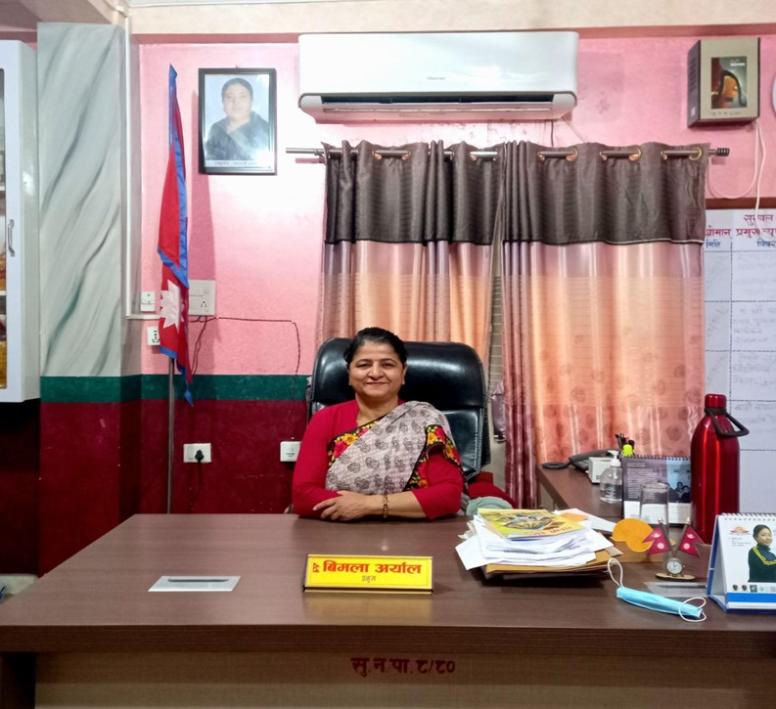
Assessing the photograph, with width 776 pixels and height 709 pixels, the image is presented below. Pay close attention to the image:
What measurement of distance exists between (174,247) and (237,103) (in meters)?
0.70

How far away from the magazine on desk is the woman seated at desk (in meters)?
0.69

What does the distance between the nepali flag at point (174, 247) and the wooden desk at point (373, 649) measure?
64.8 inches

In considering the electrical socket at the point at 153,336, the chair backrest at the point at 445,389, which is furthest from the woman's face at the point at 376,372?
the electrical socket at the point at 153,336

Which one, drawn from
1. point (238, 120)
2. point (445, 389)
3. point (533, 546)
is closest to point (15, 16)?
point (238, 120)

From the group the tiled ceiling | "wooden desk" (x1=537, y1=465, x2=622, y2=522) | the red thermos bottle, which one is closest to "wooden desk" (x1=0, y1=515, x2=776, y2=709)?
the red thermos bottle

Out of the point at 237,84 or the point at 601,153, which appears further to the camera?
the point at 237,84

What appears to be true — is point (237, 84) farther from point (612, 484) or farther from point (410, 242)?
point (612, 484)

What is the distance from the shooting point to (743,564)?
106 centimetres

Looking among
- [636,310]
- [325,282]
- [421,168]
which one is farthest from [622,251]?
[325,282]

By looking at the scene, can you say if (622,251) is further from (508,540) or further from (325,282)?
(508,540)

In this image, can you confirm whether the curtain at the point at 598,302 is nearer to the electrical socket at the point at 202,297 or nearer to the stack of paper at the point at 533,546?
the electrical socket at the point at 202,297

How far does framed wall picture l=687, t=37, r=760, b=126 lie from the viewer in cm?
276

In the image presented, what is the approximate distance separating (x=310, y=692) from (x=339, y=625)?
14 cm

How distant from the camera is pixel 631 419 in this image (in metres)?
2.78
